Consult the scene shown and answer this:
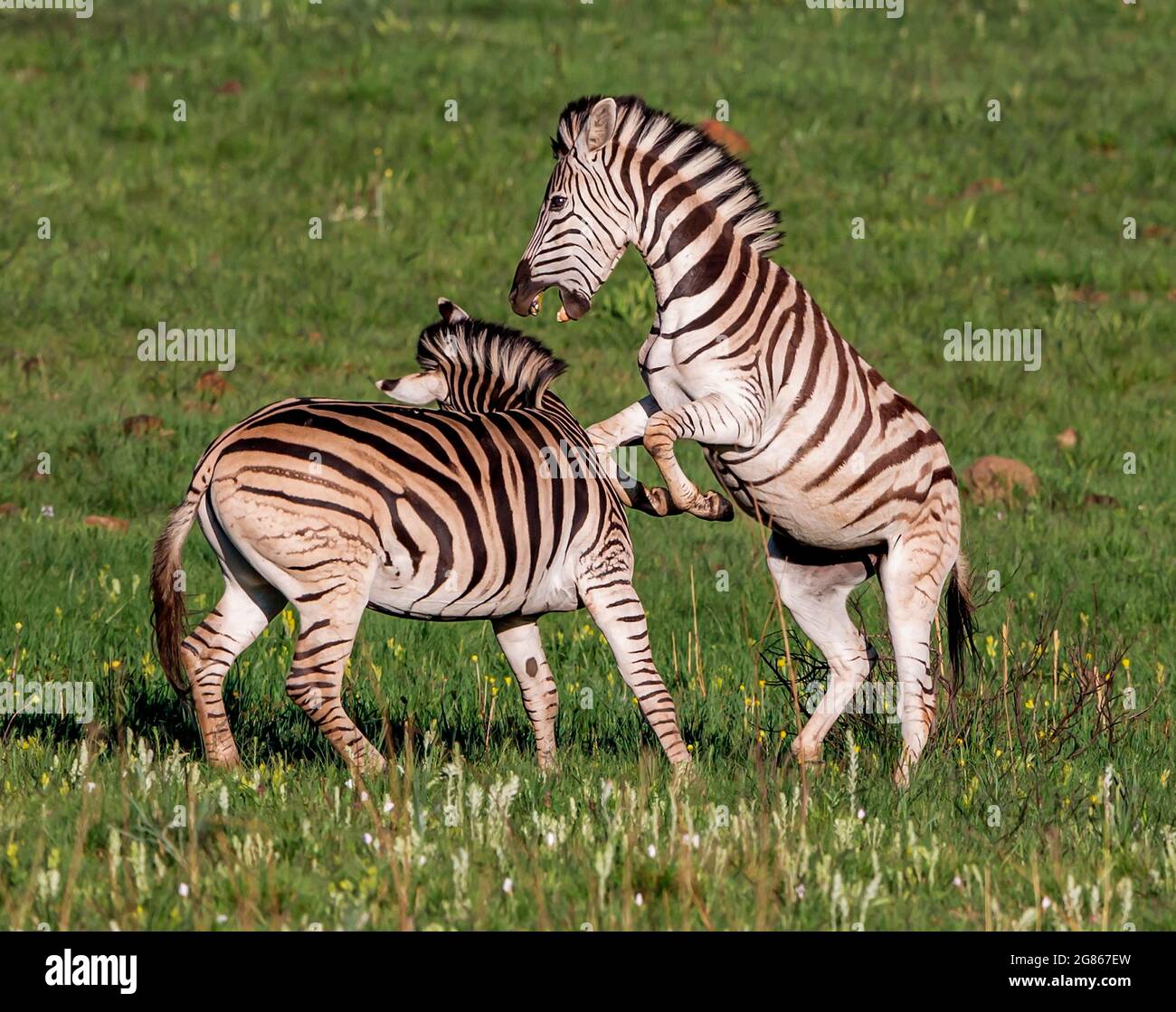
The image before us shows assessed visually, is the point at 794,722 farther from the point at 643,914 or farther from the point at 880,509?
the point at 643,914

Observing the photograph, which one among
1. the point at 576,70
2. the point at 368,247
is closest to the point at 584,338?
the point at 368,247

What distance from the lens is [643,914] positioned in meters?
5.36

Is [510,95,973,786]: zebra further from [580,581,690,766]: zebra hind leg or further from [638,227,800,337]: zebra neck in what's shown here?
[580,581,690,766]: zebra hind leg

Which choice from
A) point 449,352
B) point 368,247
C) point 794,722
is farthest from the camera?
point 368,247

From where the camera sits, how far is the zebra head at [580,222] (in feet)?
22.9

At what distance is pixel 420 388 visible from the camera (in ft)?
25.8

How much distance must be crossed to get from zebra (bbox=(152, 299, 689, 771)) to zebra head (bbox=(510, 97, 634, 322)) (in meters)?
0.74

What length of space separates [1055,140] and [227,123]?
9625mm

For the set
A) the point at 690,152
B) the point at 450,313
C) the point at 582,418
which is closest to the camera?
the point at 690,152

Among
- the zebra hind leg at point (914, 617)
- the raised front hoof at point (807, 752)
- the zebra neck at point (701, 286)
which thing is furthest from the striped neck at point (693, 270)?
A: the raised front hoof at point (807, 752)

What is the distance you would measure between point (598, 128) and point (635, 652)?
2.15 m

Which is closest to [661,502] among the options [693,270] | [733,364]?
[733,364]

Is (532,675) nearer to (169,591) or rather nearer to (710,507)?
(710,507)

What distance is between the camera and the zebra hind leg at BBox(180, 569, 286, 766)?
23.9 feet
